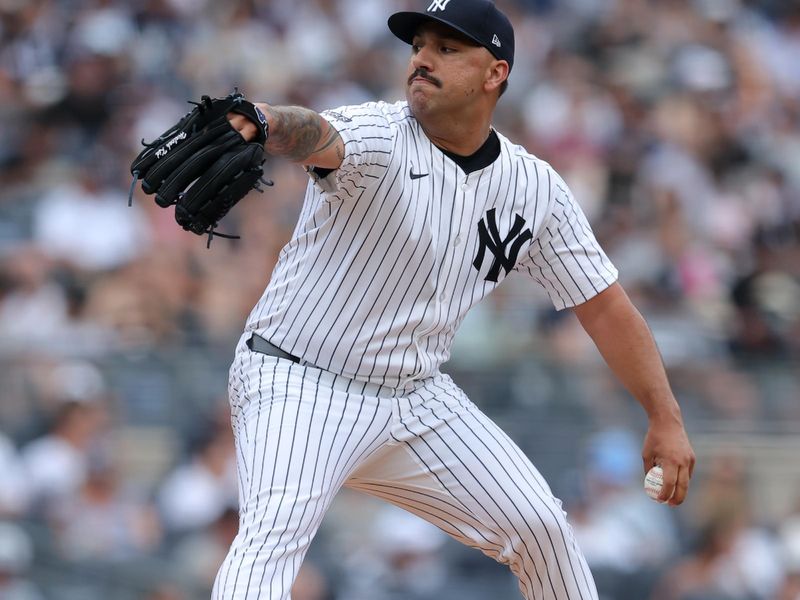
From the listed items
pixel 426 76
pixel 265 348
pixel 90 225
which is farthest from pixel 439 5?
pixel 90 225

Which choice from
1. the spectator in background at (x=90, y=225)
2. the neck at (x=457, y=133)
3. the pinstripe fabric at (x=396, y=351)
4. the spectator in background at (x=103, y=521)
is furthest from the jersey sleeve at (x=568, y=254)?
the spectator in background at (x=90, y=225)

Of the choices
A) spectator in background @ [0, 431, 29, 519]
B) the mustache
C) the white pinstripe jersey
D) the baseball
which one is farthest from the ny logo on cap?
spectator in background @ [0, 431, 29, 519]

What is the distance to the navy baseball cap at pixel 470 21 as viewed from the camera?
4.13 metres

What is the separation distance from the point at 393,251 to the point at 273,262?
14.9ft

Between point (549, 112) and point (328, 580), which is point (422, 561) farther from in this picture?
point (549, 112)

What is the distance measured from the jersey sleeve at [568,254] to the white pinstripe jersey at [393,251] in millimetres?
75

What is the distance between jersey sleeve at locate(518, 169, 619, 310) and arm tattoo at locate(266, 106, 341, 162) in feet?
3.17

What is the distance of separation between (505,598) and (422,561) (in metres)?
0.47

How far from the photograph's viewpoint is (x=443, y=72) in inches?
164

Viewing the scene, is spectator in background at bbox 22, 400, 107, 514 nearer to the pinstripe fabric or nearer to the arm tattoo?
the pinstripe fabric

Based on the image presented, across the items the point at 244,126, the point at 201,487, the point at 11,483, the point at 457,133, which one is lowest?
the point at 11,483

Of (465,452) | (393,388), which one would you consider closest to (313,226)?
(393,388)

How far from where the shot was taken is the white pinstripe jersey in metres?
4.09

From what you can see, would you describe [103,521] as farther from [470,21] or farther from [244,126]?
[244,126]
